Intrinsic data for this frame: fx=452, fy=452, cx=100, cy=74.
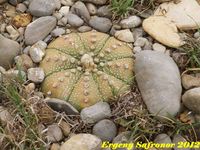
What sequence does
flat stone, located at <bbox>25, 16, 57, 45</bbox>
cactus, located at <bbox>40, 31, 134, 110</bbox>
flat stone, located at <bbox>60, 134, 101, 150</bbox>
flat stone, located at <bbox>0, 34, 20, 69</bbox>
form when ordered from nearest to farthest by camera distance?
flat stone, located at <bbox>60, 134, 101, 150</bbox>, cactus, located at <bbox>40, 31, 134, 110</bbox>, flat stone, located at <bbox>0, 34, 20, 69</bbox>, flat stone, located at <bbox>25, 16, 57, 45</bbox>

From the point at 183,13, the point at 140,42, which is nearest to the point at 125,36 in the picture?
the point at 140,42

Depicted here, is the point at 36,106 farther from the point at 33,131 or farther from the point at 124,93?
the point at 124,93

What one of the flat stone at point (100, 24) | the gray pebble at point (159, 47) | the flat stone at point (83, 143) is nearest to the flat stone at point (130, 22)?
the flat stone at point (100, 24)

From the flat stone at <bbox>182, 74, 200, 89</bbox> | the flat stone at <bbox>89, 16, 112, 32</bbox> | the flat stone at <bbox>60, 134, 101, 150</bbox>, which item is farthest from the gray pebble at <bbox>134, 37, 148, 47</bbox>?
the flat stone at <bbox>60, 134, 101, 150</bbox>

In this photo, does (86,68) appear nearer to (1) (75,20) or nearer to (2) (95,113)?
(2) (95,113)

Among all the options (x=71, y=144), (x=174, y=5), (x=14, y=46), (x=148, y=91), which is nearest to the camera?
(x=71, y=144)

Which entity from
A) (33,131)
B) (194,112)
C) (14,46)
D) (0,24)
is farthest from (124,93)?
(0,24)

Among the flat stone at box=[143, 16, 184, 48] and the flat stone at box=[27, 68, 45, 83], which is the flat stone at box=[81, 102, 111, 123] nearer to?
the flat stone at box=[27, 68, 45, 83]

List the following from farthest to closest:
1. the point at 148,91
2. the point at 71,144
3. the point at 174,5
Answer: the point at 174,5 < the point at 148,91 < the point at 71,144
